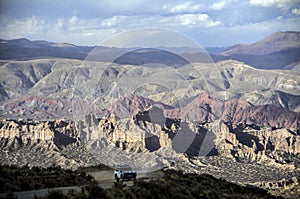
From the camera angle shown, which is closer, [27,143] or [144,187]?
[144,187]

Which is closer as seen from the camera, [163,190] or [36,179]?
[163,190]

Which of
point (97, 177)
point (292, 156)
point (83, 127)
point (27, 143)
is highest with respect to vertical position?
point (97, 177)

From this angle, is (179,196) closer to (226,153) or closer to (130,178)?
(130,178)

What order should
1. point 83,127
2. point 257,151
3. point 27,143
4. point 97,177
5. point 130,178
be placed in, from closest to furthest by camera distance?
point 130,178 < point 97,177 < point 83,127 < point 27,143 < point 257,151

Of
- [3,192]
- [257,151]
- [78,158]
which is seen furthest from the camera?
[257,151]

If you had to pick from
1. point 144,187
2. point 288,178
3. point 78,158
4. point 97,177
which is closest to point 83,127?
point 78,158

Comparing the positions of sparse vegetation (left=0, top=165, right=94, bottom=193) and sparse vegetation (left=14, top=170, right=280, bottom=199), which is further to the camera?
sparse vegetation (left=0, top=165, right=94, bottom=193)

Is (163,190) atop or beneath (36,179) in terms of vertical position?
beneath

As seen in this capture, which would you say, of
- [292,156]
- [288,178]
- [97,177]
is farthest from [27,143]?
[97,177]

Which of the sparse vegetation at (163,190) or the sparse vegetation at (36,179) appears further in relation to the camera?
the sparse vegetation at (36,179)

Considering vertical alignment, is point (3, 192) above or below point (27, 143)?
above
